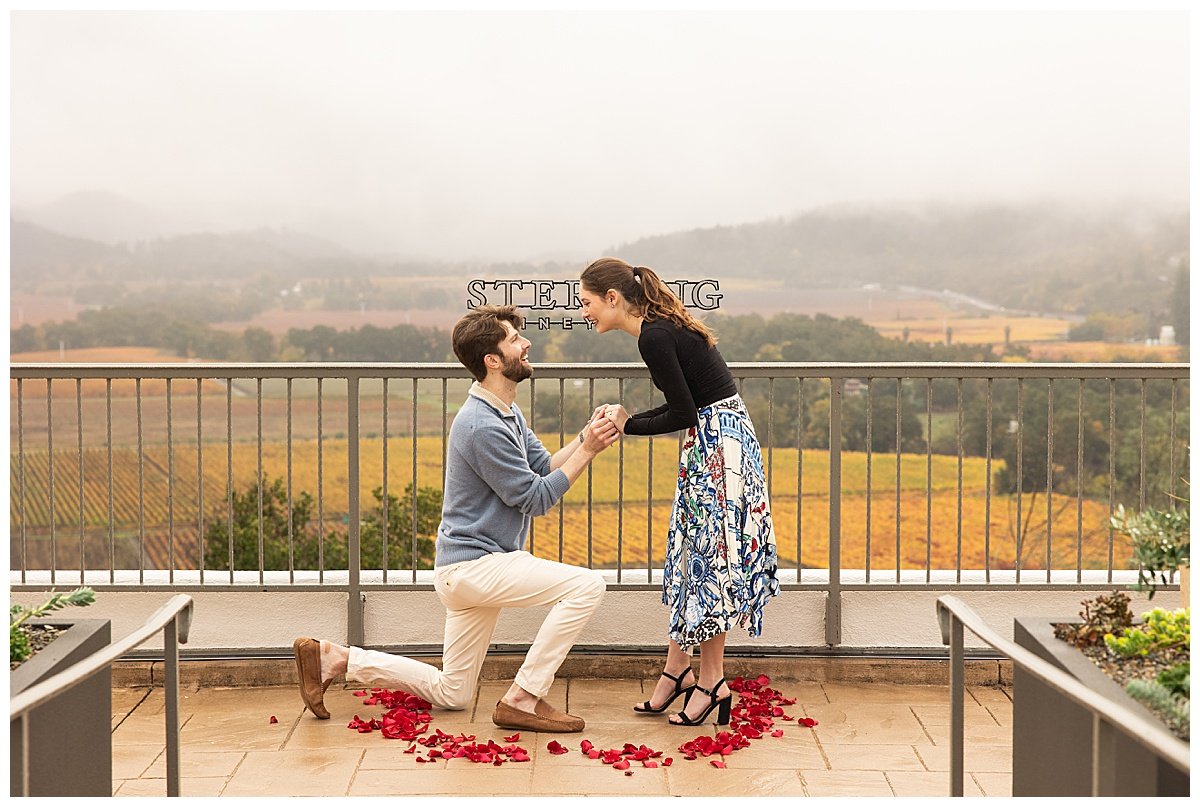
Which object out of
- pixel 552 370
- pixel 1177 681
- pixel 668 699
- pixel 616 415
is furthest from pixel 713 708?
pixel 1177 681

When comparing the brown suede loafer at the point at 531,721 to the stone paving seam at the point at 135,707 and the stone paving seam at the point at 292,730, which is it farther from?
the stone paving seam at the point at 135,707

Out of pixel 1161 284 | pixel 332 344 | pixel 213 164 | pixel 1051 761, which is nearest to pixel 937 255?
pixel 1161 284

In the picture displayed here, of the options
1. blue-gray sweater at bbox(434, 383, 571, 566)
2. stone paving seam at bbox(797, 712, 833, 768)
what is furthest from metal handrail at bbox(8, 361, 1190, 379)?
stone paving seam at bbox(797, 712, 833, 768)

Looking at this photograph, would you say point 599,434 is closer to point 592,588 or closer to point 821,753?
point 592,588

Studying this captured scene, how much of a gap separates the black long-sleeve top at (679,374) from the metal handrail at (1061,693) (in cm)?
153

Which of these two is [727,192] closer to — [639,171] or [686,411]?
[639,171]

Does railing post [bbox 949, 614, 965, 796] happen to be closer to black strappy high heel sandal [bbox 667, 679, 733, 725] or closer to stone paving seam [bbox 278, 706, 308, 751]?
black strappy high heel sandal [bbox 667, 679, 733, 725]

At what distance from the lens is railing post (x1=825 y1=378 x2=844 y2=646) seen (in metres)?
4.57

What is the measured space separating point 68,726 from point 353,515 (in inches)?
88.7

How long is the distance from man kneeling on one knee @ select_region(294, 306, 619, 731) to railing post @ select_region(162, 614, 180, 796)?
52.2 inches

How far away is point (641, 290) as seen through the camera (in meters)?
4.02

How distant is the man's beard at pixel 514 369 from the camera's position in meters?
3.93

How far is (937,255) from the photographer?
22.3 meters

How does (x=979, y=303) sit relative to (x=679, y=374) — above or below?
above
